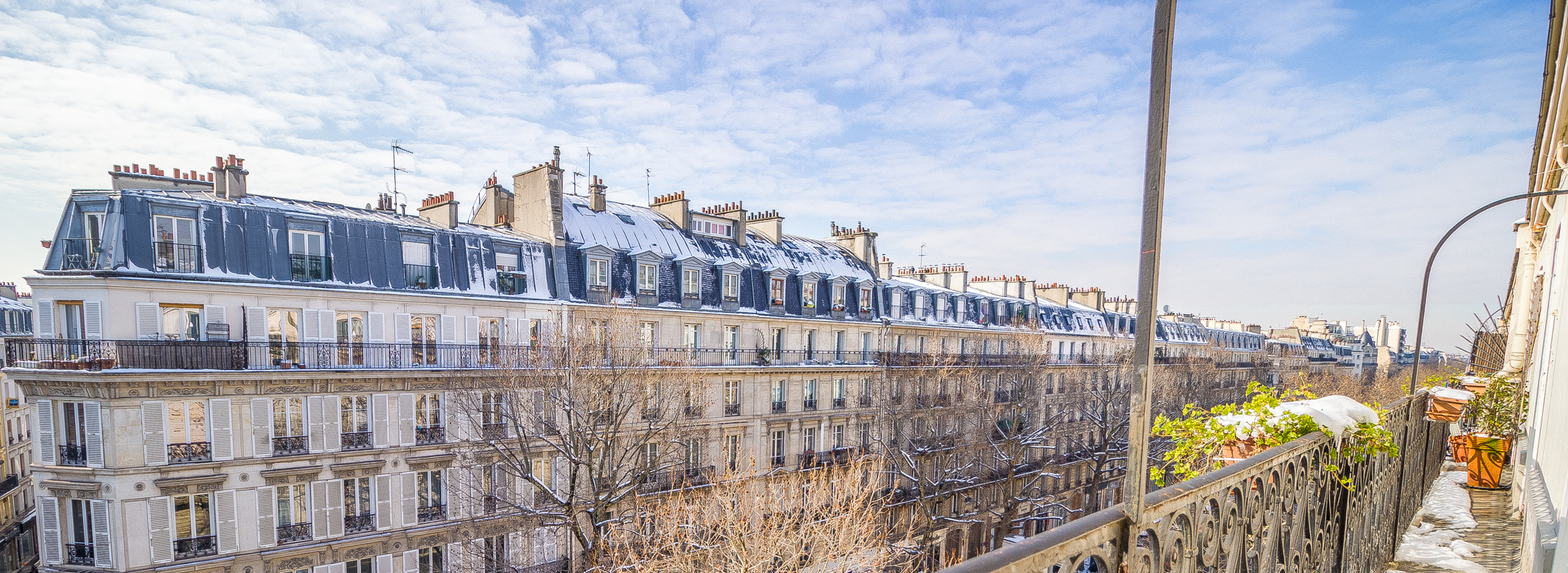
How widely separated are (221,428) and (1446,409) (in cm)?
2220

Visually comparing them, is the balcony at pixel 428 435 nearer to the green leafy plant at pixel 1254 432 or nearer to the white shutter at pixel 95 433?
the white shutter at pixel 95 433

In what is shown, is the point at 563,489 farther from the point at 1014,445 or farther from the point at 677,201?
the point at 1014,445

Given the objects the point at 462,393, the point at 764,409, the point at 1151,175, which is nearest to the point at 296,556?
the point at 462,393

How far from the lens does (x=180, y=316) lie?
1553 centimetres

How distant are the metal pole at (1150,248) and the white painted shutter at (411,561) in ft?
68.2

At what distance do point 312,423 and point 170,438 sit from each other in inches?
105

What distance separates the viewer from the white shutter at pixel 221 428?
15711 millimetres

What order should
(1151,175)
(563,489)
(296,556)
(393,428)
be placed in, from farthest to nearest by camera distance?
(563,489) < (393,428) < (296,556) < (1151,175)

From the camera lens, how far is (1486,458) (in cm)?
773

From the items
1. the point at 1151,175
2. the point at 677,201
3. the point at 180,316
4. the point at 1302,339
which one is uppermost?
the point at 677,201

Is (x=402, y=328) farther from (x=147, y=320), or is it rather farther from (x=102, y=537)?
(x=102, y=537)

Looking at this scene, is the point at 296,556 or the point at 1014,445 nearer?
the point at 296,556

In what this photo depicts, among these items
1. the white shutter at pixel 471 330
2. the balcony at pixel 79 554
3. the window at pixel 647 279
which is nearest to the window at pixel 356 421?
the white shutter at pixel 471 330

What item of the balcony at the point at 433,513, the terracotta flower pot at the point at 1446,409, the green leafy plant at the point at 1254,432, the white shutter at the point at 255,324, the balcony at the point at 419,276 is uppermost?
the balcony at the point at 419,276
